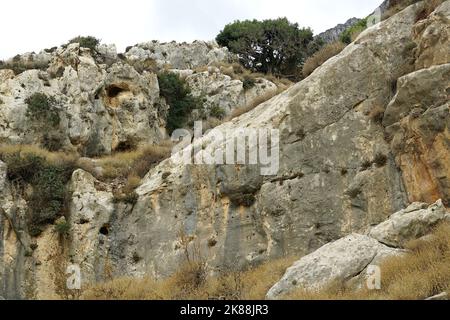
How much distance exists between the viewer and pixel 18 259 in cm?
1830

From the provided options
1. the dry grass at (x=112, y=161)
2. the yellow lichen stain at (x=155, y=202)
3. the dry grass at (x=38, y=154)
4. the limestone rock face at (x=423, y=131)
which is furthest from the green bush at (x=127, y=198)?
the limestone rock face at (x=423, y=131)

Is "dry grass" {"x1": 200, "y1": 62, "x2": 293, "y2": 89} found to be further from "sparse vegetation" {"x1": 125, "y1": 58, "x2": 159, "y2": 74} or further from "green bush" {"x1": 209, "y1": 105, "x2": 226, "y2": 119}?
"green bush" {"x1": 209, "y1": 105, "x2": 226, "y2": 119}

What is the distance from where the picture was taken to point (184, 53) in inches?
1640

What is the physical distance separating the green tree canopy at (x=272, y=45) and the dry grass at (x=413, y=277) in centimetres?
3017

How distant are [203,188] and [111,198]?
10.5 ft

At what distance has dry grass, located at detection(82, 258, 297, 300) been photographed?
1345 cm

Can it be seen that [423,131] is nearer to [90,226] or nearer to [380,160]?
[380,160]

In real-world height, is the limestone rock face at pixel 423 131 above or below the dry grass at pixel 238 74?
below

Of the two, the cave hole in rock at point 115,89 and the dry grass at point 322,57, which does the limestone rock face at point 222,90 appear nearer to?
the cave hole in rock at point 115,89

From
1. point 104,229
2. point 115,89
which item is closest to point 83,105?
point 115,89

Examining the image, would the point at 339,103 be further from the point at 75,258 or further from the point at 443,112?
the point at 75,258

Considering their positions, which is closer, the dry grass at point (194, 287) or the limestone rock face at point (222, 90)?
the dry grass at point (194, 287)

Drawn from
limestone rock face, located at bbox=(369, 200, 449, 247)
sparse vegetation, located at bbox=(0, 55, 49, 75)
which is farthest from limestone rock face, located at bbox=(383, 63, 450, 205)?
sparse vegetation, located at bbox=(0, 55, 49, 75)

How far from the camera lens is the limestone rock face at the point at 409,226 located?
13335 mm
